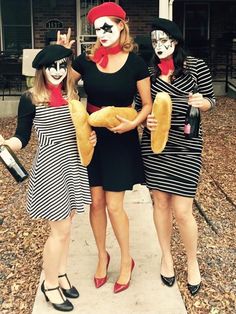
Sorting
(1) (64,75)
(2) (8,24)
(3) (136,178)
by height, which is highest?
(2) (8,24)

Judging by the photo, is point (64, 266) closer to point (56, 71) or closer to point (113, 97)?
point (113, 97)

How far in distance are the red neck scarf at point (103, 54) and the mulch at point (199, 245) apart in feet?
5.24

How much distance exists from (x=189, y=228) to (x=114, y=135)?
775mm

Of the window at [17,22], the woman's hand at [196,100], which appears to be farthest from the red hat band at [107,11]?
the window at [17,22]

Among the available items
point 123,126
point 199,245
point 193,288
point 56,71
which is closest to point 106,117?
point 123,126

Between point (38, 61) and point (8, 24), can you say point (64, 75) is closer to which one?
point (38, 61)

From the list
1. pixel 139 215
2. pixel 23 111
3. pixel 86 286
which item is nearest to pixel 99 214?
pixel 86 286

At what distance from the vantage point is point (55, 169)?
3.12 meters

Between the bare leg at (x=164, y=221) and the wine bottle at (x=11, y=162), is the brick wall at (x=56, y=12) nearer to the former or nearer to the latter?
the bare leg at (x=164, y=221)

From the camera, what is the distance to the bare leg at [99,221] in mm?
3402

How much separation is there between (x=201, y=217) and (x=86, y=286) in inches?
67.9

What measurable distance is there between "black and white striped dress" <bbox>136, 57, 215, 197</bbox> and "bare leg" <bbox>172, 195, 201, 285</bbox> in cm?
6

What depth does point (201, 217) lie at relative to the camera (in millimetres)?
5012

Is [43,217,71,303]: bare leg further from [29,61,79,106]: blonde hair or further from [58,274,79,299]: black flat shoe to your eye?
[29,61,79,106]: blonde hair
